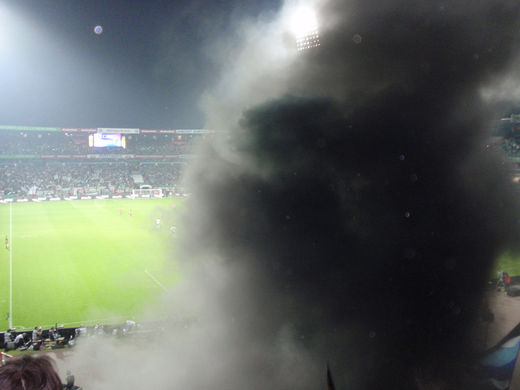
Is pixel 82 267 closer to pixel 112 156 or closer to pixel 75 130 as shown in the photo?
pixel 75 130

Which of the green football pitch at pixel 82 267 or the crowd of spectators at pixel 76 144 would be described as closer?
the green football pitch at pixel 82 267

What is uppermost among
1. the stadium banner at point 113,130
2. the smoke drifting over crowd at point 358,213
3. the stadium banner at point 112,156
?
the stadium banner at point 113,130

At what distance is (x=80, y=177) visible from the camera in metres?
47.8

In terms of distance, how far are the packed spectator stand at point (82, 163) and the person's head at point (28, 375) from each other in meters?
43.2

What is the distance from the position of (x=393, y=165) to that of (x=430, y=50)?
104 inches

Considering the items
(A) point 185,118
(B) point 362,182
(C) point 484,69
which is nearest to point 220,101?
(B) point 362,182

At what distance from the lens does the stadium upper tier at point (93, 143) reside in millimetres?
48562

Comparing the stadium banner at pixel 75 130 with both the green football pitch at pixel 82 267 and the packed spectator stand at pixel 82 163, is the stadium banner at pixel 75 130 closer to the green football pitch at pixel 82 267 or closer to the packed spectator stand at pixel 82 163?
the packed spectator stand at pixel 82 163

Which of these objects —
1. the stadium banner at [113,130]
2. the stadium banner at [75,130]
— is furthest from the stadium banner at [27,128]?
the stadium banner at [113,130]

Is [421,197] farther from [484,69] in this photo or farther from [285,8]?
[285,8]

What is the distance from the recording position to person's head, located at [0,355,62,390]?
1457mm

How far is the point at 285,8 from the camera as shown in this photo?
34.2ft

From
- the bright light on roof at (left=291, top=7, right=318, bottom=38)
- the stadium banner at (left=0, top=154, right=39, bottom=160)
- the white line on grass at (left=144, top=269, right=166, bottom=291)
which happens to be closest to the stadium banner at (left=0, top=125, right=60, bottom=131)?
the stadium banner at (left=0, top=154, right=39, bottom=160)

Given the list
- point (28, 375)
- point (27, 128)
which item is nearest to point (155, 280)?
point (28, 375)
